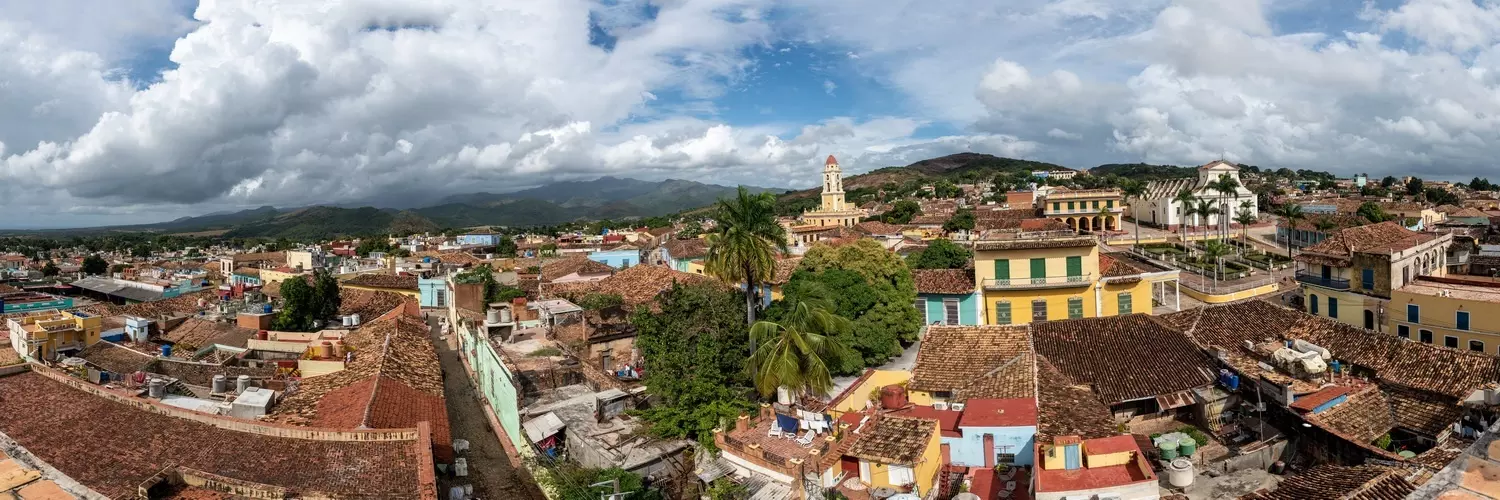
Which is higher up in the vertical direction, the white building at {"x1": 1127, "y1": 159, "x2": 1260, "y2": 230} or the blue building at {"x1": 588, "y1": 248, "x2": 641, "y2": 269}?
the white building at {"x1": 1127, "y1": 159, "x2": 1260, "y2": 230}

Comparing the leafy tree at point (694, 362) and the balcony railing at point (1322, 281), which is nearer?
the leafy tree at point (694, 362)

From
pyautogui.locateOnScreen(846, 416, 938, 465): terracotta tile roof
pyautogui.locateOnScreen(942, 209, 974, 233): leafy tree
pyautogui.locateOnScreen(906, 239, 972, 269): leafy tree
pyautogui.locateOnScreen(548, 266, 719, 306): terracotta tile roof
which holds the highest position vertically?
pyautogui.locateOnScreen(942, 209, 974, 233): leafy tree

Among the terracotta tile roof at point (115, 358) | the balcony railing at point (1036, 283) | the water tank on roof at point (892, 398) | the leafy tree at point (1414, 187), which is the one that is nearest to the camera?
the water tank on roof at point (892, 398)

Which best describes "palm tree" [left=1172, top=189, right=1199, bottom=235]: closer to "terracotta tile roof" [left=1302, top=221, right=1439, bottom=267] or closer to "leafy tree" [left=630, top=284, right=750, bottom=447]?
"terracotta tile roof" [left=1302, top=221, right=1439, bottom=267]

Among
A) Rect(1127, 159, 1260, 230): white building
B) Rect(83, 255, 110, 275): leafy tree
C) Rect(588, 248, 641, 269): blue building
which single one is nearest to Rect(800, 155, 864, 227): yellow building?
Rect(588, 248, 641, 269): blue building

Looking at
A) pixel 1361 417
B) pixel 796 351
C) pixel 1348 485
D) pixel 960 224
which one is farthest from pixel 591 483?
pixel 960 224

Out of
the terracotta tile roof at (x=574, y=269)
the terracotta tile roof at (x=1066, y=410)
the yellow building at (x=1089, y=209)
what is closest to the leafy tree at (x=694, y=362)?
the terracotta tile roof at (x=1066, y=410)

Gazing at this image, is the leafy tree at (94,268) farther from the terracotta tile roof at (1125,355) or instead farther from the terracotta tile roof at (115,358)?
the terracotta tile roof at (1125,355)

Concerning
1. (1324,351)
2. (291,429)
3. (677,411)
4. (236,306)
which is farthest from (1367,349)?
(236,306)
